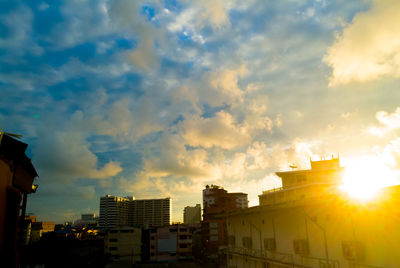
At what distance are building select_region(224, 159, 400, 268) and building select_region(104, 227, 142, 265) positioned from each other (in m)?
46.7

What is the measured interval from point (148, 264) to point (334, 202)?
55.9 meters

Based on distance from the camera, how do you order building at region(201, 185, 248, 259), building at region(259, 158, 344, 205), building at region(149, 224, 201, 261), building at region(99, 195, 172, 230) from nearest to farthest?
1. building at region(259, 158, 344, 205)
2. building at region(201, 185, 248, 259)
3. building at region(149, 224, 201, 261)
4. building at region(99, 195, 172, 230)

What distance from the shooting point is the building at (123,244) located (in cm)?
6919

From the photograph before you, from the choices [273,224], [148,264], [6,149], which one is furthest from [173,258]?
[6,149]

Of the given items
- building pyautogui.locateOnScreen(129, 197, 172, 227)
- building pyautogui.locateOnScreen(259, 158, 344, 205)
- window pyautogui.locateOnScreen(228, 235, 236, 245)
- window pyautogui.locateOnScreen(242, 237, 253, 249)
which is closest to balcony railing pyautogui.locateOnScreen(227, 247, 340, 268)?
window pyautogui.locateOnScreen(242, 237, 253, 249)

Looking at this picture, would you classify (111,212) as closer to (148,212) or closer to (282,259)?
(148,212)

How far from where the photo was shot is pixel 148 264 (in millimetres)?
61969

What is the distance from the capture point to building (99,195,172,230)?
15612cm

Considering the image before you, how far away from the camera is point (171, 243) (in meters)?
67.4

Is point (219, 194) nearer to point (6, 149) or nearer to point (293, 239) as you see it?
point (293, 239)

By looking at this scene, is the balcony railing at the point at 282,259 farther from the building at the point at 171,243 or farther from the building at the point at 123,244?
the building at the point at 123,244

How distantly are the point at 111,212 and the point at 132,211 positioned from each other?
13756 millimetres

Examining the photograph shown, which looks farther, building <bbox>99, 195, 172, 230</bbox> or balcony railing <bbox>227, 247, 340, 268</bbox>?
building <bbox>99, 195, 172, 230</bbox>

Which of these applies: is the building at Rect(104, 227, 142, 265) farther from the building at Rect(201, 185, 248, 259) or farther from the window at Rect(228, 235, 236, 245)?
the window at Rect(228, 235, 236, 245)
